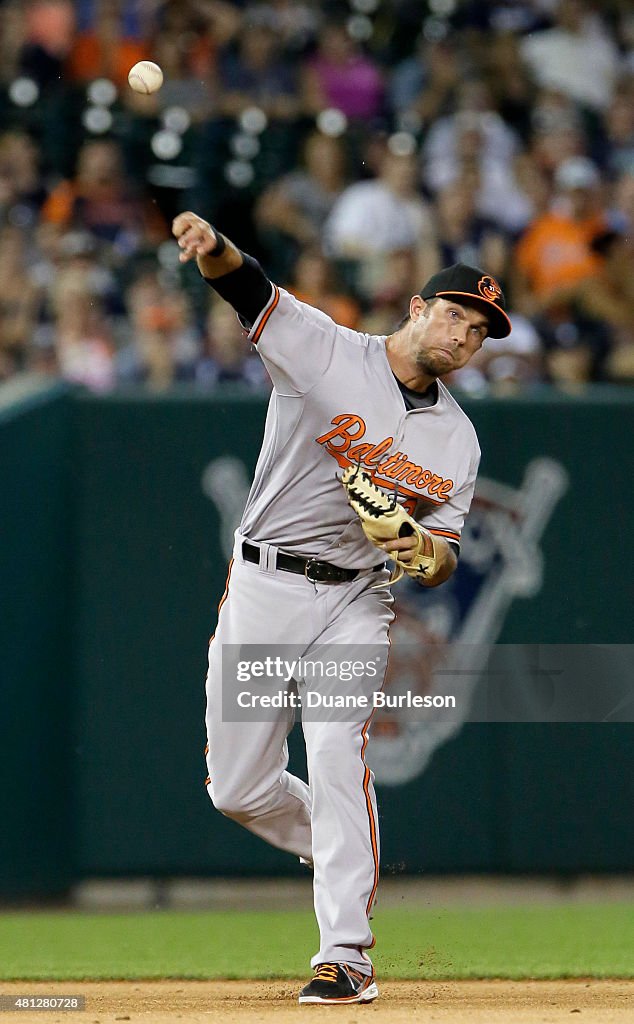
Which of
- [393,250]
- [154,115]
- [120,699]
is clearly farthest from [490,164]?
[120,699]

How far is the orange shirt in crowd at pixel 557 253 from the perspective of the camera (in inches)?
329

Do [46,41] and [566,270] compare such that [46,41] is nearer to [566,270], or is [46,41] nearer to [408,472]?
[566,270]

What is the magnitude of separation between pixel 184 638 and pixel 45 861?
1.06 m

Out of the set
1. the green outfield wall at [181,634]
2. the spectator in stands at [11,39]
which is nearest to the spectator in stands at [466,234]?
the green outfield wall at [181,634]

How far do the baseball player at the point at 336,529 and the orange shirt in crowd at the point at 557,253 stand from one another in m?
3.91

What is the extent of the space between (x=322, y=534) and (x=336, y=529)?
42 millimetres

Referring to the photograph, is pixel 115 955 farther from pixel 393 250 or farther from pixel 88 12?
pixel 88 12

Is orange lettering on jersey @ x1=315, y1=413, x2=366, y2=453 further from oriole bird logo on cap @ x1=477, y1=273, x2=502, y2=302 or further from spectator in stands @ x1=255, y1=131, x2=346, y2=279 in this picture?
spectator in stands @ x1=255, y1=131, x2=346, y2=279

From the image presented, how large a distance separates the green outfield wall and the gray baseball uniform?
2.00m

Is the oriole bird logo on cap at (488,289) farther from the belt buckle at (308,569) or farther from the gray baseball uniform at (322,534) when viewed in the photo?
the belt buckle at (308,569)

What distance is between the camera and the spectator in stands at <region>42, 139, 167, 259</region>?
27.8ft

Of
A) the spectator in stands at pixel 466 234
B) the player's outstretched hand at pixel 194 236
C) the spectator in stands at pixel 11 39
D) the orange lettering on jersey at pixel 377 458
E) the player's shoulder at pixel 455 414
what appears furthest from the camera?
the spectator in stands at pixel 11 39

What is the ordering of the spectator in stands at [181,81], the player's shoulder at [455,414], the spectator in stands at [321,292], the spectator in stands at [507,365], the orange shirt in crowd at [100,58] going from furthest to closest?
the orange shirt in crowd at [100,58], the spectator in stands at [181,81], the spectator in stands at [321,292], the spectator in stands at [507,365], the player's shoulder at [455,414]

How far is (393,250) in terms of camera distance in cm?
816
